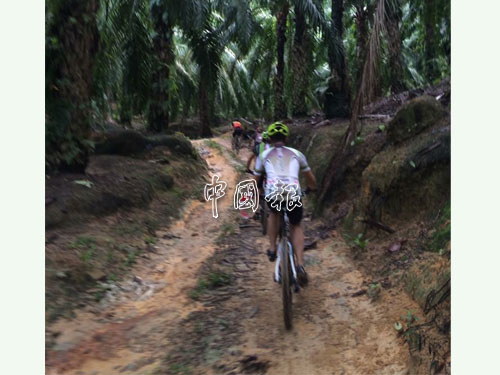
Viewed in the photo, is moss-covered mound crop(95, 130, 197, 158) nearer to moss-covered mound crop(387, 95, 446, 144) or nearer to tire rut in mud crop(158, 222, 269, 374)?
tire rut in mud crop(158, 222, 269, 374)

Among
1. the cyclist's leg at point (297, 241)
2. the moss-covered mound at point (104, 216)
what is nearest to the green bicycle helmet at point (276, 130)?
the cyclist's leg at point (297, 241)

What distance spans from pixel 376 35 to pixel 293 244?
295 cm

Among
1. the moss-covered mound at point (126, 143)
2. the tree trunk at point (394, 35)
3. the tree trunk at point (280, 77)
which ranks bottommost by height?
the moss-covered mound at point (126, 143)

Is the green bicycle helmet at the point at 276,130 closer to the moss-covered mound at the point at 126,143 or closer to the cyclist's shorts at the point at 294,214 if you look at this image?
the cyclist's shorts at the point at 294,214

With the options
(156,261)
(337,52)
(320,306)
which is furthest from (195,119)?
(320,306)

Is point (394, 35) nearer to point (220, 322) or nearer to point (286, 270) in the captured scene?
point (286, 270)

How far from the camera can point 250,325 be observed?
362cm

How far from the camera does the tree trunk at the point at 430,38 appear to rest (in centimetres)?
542

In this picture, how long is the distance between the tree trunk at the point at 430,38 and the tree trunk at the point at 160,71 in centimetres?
605

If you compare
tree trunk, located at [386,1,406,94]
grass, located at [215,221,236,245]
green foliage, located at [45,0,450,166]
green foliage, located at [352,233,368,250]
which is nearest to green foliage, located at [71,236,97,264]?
green foliage, located at [45,0,450,166]

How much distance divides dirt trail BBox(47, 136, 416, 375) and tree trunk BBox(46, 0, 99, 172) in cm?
209

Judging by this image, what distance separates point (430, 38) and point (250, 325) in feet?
28.9

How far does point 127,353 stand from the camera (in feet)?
10.4

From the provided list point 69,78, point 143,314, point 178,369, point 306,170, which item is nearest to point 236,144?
point 69,78
